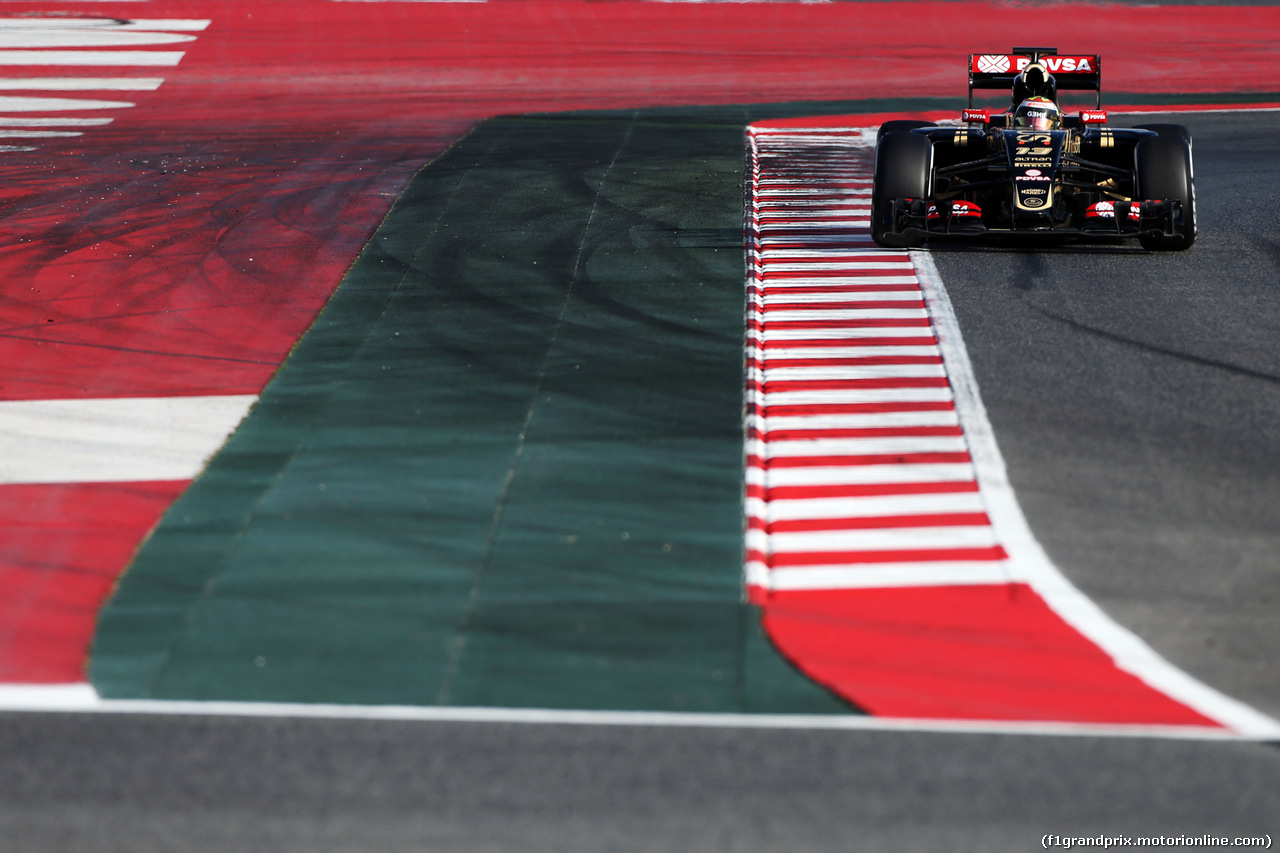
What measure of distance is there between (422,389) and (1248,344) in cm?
734

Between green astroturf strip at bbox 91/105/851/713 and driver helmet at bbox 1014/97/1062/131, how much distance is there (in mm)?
3464

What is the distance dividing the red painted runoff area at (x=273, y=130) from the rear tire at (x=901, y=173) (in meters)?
6.11

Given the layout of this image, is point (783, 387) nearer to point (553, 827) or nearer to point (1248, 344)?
point (1248, 344)

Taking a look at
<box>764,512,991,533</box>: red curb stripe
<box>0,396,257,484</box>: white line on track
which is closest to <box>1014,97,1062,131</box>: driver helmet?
<box>764,512,991,533</box>: red curb stripe

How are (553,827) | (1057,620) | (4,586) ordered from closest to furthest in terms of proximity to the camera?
(553,827)
(1057,620)
(4,586)

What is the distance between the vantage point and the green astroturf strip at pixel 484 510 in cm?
725

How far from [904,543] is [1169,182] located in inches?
308

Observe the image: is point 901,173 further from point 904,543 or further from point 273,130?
point 273,130

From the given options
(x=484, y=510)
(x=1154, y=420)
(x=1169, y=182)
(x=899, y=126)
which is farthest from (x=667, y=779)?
(x=899, y=126)

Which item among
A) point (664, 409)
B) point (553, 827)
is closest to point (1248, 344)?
point (664, 409)

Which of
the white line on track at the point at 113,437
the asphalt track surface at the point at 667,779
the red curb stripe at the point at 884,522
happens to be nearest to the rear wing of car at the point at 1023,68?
the red curb stripe at the point at 884,522

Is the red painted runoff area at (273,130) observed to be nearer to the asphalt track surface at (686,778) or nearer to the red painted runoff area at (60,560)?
the red painted runoff area at (60,560)

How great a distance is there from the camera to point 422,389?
11430 mm

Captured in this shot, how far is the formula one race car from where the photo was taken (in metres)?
14.4
